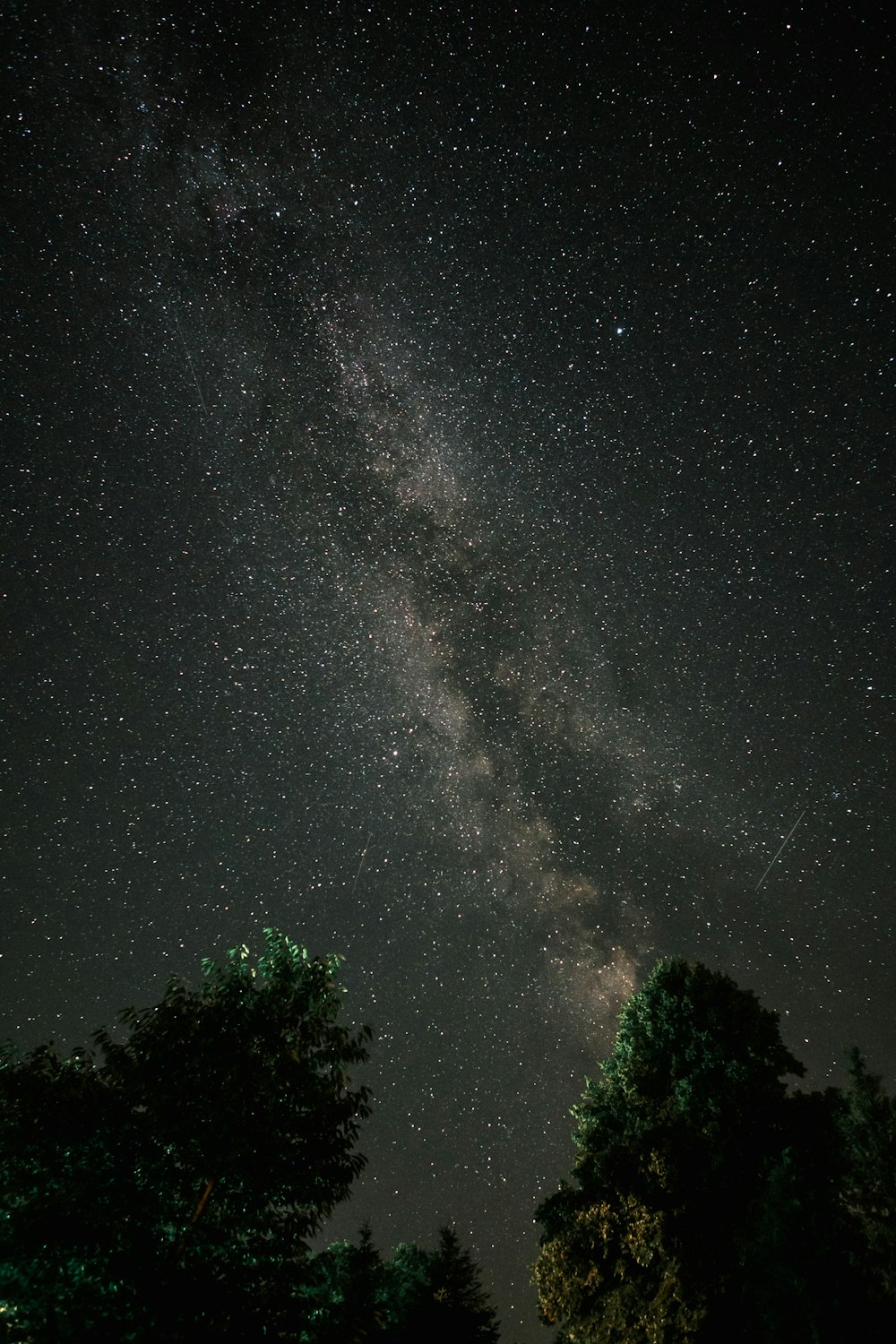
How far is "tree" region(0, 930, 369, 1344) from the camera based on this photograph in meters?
6.22

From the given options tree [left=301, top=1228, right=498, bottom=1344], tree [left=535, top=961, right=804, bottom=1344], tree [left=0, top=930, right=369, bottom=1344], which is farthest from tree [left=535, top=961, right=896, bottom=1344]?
tree [left=0, top=930, right=369, bottom=1344]

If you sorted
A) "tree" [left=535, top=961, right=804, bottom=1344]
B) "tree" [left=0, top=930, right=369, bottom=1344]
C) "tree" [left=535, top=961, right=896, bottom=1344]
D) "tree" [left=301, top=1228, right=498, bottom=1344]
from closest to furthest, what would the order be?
"tree" [left=0, top=930, right=369, bottom=1344] → "tree" [left=535, top=961, right=896, bottom=1344] → "tree" [left=535, top=961, right=804, bottom=1344] → "tree" [left=301, top=1228, right=498, bottom=1344]

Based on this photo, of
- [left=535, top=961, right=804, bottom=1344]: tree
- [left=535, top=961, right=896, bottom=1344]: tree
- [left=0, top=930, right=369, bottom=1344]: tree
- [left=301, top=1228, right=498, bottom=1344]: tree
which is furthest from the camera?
[left=301, top=1228, right=498, bottom=1344]: tree

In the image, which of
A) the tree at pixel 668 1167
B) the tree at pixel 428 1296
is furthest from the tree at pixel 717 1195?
the tree at pixel 428 1296

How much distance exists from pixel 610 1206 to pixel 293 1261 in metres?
9.44

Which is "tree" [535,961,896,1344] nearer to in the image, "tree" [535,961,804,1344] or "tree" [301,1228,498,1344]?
"tree" [535,961,804,1344]

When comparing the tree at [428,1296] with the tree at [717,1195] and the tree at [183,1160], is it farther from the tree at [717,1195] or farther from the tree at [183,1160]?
the tree at [183,1160]

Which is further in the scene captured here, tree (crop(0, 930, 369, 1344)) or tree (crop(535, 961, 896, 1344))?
tree (crop(535, 961, 896, 1344))

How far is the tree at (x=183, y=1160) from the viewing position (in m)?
6.22

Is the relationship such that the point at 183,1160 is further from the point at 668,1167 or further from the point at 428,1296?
the point at 428,1296

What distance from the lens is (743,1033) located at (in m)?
15.7

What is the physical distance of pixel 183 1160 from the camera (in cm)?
733

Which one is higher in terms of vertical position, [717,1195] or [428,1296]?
[717,1195]

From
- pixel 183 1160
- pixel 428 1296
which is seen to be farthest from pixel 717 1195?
pixel 183 1160
